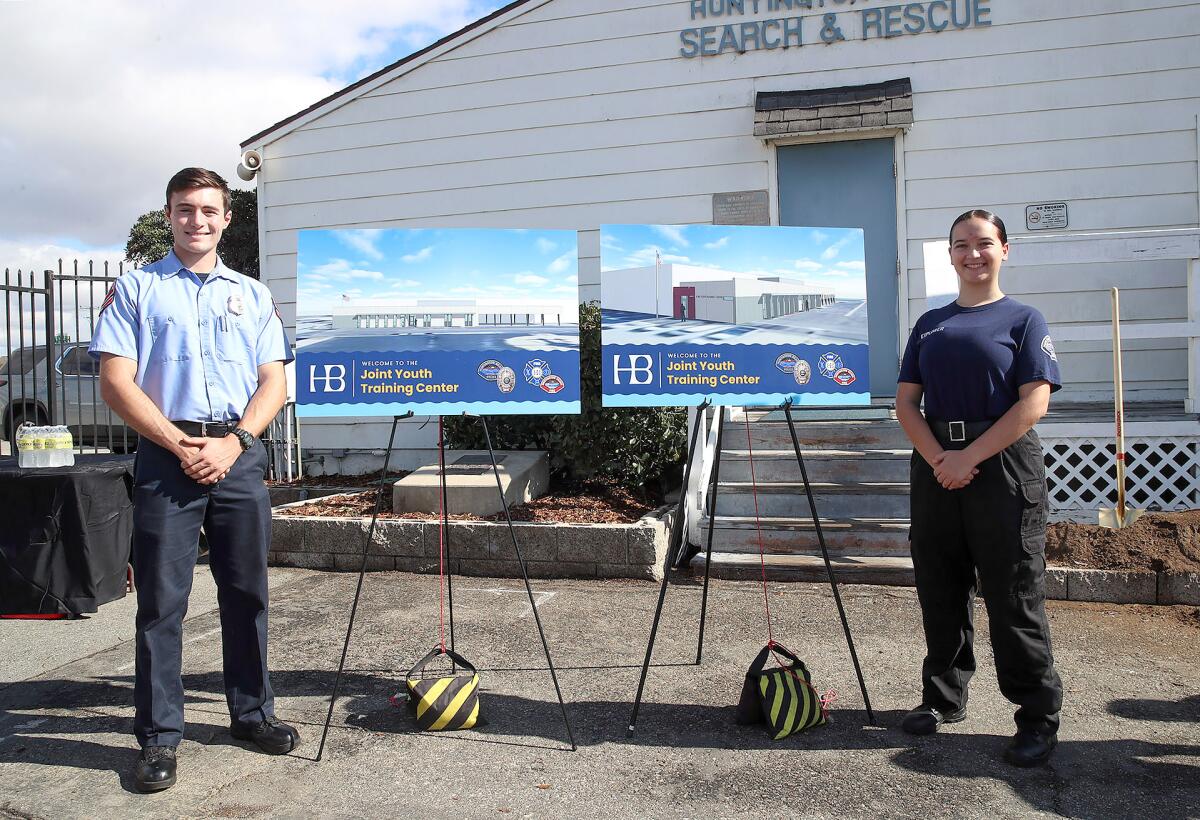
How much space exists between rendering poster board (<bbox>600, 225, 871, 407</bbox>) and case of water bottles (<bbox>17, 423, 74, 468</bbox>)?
11.7ft

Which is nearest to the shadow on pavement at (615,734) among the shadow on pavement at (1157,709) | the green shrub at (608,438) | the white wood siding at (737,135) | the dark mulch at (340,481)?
the shadow on pavement at (1157,709)

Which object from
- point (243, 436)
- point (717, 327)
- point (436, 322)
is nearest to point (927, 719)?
point (717, 327)

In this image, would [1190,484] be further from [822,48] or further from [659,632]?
[822,48]

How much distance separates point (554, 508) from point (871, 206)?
14.4ft

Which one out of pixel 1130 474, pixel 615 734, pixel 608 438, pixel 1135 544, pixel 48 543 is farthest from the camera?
pixel 608 438

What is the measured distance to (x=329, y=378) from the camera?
4160mm

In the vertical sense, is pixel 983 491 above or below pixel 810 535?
above

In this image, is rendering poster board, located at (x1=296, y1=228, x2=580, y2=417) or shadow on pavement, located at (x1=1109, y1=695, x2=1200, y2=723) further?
rendering poster board, located at (x1=296, y1=228, x2=580, y2=417)

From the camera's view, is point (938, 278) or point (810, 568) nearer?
point (810, 568)

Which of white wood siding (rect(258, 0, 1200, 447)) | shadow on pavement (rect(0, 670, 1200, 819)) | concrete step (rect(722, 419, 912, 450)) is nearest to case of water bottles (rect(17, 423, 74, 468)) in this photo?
shadow on pavement (rect(0, 670, 1200, 819))

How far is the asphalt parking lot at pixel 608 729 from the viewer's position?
3098mm

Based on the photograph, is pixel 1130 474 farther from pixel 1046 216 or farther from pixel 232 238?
pixel 232 238

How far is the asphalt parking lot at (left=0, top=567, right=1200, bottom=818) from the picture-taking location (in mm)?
3098

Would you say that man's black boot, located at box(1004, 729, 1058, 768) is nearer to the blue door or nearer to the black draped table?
the black draped table
